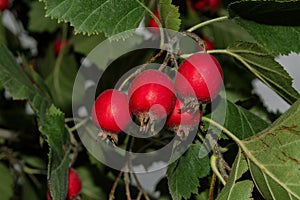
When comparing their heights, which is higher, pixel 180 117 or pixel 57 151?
pixel 180 117

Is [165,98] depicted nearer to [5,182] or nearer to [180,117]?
[180,117]

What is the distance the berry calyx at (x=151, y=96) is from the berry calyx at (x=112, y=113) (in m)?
0.02

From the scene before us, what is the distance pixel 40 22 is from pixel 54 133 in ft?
2.61

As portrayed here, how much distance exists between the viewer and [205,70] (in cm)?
88

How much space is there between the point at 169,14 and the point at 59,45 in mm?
936

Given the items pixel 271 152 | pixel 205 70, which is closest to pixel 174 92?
pixel 205 70

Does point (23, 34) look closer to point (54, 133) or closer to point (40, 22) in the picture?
point (40, 22)

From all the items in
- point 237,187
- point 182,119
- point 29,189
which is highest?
point 182,119

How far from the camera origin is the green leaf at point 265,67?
1026 millimetres

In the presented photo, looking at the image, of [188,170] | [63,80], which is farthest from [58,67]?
[188,170]

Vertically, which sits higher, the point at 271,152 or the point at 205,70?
the point at 205,70

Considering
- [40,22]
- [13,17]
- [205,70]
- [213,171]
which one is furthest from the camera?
[13,17]

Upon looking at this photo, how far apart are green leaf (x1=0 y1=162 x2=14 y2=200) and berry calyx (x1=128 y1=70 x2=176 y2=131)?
812mm

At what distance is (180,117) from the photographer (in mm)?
902
